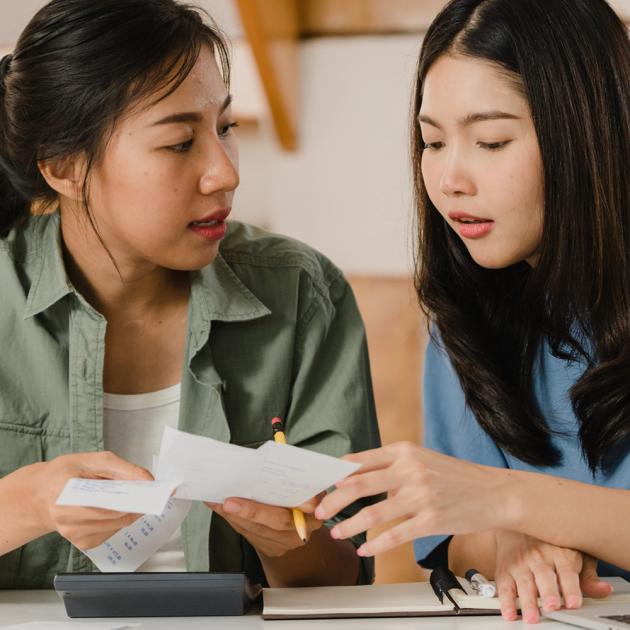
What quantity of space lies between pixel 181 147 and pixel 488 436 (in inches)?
25.1

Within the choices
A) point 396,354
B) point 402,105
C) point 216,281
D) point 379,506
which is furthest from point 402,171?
point 379,506

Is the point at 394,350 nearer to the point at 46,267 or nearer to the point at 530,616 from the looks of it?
the point at 46,267

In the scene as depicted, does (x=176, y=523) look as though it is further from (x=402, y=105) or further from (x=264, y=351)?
(x=402, y=105)

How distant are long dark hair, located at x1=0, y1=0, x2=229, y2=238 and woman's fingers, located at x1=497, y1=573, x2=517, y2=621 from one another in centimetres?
82

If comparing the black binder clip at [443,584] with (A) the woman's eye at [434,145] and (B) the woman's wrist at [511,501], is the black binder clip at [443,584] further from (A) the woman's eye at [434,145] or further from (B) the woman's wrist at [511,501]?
(A) the woman's eye at [434,145]

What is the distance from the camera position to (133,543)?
1331mm

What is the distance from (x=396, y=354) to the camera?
3.96 metres

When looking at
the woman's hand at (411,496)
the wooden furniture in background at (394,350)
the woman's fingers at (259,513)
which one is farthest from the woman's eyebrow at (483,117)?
the wooden furniture in background at (394,350)

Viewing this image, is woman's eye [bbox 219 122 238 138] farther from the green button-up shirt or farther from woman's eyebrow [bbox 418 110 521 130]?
woman's eyebrow [bbox 418 110 521 130]

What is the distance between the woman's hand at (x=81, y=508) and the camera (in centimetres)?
125

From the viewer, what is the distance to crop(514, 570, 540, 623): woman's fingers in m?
1.23

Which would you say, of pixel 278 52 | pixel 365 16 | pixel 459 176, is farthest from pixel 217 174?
pixel 365 16

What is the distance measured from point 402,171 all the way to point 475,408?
245cm

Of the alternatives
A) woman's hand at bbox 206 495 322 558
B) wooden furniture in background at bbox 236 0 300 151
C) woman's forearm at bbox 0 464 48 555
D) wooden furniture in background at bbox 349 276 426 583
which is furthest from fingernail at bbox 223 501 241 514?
wooden furniture in background at bbox 349 276 426 583
